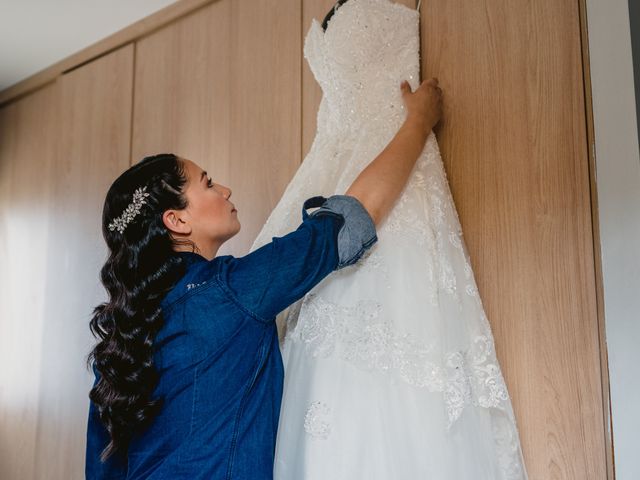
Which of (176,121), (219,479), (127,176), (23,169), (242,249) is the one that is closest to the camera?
(219,479)

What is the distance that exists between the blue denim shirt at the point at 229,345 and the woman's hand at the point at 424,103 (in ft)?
0.96

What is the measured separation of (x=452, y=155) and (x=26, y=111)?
6.77 ft

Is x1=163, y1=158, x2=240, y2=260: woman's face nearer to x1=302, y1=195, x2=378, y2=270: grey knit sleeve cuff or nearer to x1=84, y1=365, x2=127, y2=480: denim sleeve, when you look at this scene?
x1=302, y1=195, x2=378, y2=270: grey knit sleeve cuff

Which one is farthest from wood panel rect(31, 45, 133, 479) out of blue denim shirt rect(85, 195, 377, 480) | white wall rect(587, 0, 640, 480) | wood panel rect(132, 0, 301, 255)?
white wall rect(587, 0, 640, 480)

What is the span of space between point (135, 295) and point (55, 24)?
61.7 inches

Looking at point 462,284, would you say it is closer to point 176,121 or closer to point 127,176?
point 127,176

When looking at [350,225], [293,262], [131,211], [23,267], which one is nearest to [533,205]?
[350,225]

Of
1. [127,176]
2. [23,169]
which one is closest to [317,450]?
[127,176]

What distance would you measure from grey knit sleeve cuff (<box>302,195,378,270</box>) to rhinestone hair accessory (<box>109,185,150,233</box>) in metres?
0.30

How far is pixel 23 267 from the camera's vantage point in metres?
2.60

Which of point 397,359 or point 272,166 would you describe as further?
point 272,166

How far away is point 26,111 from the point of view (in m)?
2.71

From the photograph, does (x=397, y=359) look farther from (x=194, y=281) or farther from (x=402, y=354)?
(x=194, y=281)

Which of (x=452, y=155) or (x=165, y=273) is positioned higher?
(x=452, y=155)
